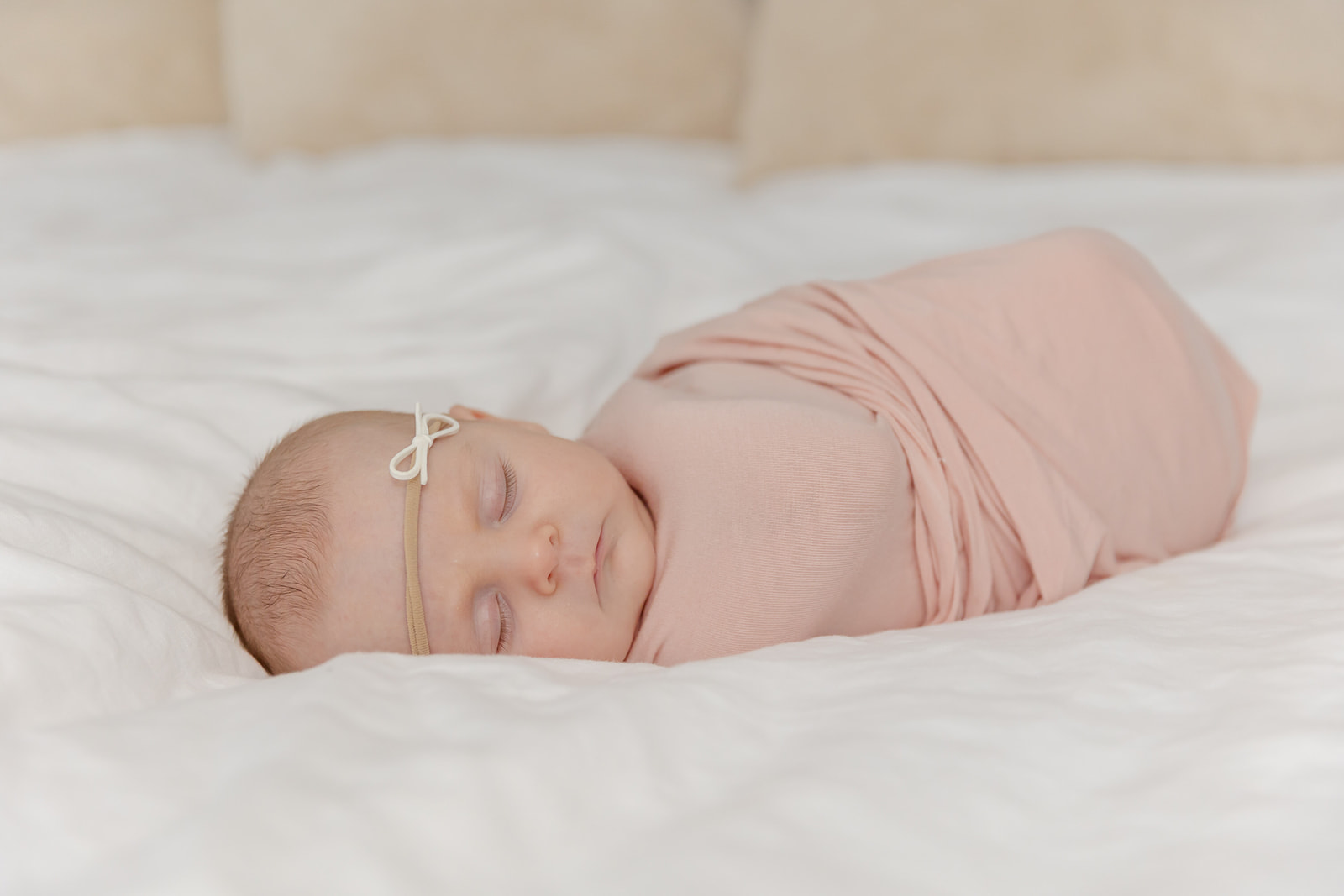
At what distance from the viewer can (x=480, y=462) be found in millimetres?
1002

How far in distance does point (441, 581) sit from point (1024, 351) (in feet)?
2.14

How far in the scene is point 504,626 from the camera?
0.96 metres

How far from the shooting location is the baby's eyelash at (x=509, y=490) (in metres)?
0.99

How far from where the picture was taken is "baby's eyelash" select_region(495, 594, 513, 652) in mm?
952

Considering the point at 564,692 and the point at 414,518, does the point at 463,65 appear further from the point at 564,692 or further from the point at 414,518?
the point at 564,692

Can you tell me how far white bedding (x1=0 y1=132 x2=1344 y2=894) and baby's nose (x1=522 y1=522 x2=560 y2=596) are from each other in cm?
15

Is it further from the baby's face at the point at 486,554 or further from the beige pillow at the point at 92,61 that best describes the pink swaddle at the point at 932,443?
the beige pillow at the point at 92,61

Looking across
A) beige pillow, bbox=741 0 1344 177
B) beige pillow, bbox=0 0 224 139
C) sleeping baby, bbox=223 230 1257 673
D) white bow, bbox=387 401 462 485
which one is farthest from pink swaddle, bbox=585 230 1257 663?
beige pillow, bbox=0 0 224 139

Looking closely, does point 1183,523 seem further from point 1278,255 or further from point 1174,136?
point 1174,136

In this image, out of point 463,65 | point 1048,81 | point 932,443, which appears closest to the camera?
point 932,443

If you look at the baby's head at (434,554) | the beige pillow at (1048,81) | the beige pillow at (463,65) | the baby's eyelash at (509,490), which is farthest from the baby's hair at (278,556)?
the beige pillow at (463,65)

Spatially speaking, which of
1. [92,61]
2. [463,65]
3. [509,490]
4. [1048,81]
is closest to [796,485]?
[509,490]

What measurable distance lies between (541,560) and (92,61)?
192 cm

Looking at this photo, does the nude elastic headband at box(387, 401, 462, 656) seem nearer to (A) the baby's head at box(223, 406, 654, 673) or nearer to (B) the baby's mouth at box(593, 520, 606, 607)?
(A) the baby's head at box(223, 406, 654, 673)
